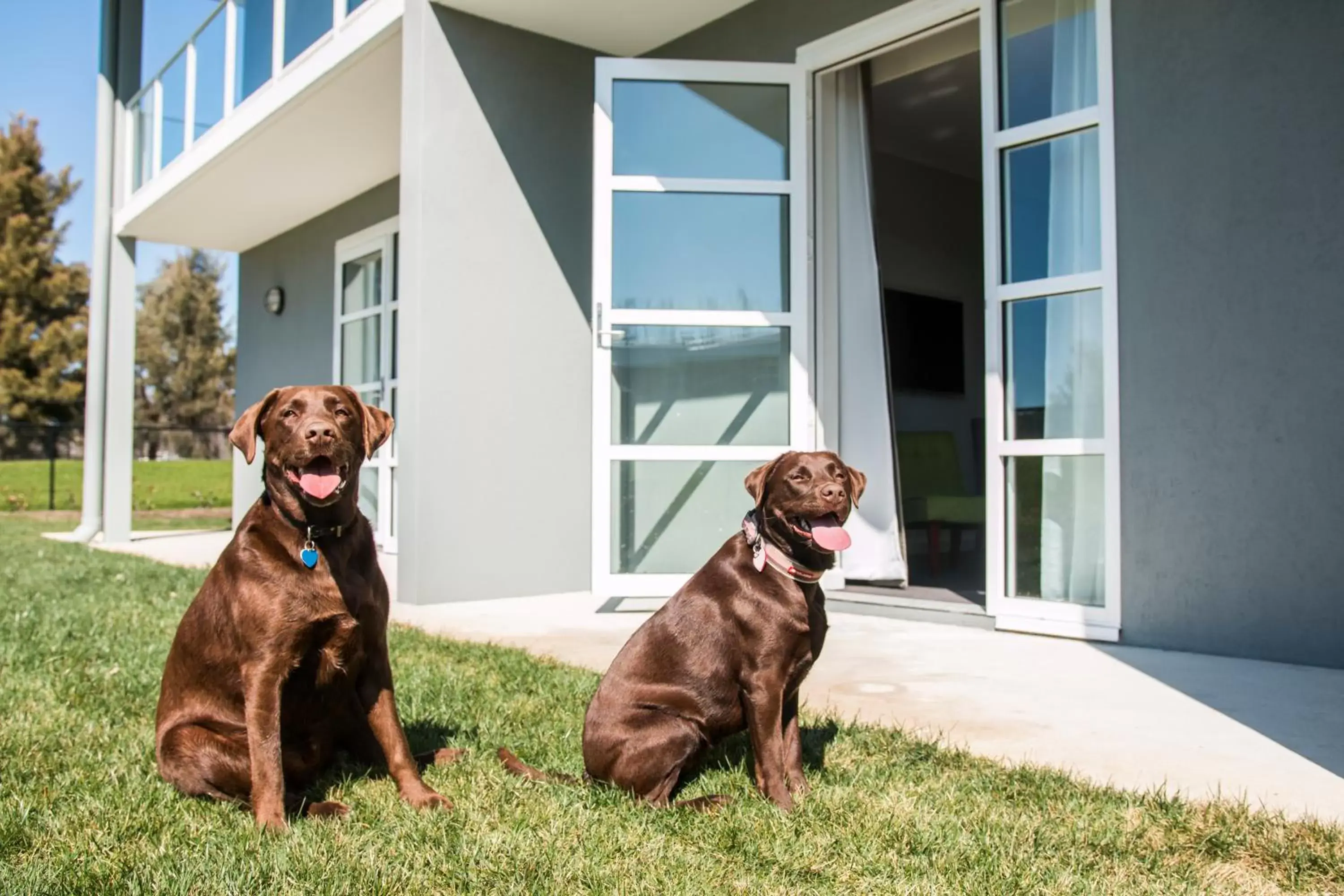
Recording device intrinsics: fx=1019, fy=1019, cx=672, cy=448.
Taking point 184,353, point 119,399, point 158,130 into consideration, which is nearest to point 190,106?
point 158,130

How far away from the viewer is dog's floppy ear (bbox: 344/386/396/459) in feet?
7.72

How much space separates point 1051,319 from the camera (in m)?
4.60

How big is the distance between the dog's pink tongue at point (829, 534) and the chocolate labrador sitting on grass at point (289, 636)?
3.28 feet

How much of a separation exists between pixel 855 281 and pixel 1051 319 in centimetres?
165

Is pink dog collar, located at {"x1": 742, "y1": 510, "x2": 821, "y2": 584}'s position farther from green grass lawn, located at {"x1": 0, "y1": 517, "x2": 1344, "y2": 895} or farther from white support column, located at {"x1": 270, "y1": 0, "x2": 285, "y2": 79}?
white support column, located at {"x1": 270, "y1": 0, "x2": 285, "y2": 79}

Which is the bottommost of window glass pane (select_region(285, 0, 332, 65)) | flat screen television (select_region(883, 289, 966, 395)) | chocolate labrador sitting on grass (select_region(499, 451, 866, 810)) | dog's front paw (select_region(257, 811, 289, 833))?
dog's front paw (select_region(257, 811, 289, 833))

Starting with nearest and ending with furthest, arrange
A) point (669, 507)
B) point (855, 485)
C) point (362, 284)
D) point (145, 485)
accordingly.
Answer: point (855, 485)
point (669, 507)
point (362, 284)
point (145, 485)

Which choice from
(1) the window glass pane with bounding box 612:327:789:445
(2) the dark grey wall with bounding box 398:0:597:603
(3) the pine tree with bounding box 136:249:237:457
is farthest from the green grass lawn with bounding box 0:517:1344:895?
(3) the pine tree with bounding box 136:249:237:457

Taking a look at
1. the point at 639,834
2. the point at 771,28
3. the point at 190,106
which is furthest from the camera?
the point at 190,106

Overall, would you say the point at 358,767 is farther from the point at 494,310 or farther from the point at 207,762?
the point at 494,310

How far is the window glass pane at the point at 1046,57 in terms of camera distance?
177 inches

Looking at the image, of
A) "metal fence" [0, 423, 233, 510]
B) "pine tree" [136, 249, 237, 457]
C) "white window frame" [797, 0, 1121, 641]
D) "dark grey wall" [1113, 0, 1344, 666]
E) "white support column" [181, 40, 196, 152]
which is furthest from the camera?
"pine tree" [136, 249, 237, 457]

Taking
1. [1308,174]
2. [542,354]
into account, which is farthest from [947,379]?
[1308,174]

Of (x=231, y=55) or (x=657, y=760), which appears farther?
(x=231, y=55)
